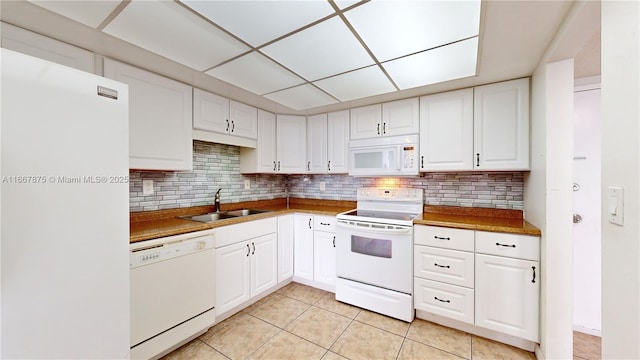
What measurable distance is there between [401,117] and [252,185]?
2029mm

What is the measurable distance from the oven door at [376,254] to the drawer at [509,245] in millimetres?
540

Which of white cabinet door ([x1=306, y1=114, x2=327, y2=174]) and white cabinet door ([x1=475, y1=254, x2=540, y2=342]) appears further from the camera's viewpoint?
white cabinet door ([x1=306, y1=114, x2=327, y2=174])

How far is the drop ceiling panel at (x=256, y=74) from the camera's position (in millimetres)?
1723

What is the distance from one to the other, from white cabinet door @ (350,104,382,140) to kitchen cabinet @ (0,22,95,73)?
2.30 m

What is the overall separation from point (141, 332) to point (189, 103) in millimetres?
1782

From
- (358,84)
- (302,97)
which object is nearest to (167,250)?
(302,97)

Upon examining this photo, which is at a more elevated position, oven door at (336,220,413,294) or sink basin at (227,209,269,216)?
sink basin at (227,209,269,216)

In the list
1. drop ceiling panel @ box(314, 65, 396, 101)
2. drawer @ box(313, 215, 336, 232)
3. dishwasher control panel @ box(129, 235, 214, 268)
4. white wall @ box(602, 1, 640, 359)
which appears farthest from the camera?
drawer @ box(313, 215, 336, 232)

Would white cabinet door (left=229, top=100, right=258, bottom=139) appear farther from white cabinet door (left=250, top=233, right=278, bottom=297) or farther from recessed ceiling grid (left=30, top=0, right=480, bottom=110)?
white cabinet door (left=250, top=233, right=278, bottom=297)

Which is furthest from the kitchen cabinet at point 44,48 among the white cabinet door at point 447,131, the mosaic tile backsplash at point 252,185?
the white cabinet door at point 447,131

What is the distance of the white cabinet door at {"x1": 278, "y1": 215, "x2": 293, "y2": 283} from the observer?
8.91 ft

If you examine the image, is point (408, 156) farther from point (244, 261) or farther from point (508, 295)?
point (244, 261)

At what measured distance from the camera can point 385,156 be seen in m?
2.54

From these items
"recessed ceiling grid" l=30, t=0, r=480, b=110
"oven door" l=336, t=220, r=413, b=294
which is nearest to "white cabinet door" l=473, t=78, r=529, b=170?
"recessed ceiling grid" l=30, t=0, r=480, b=110
